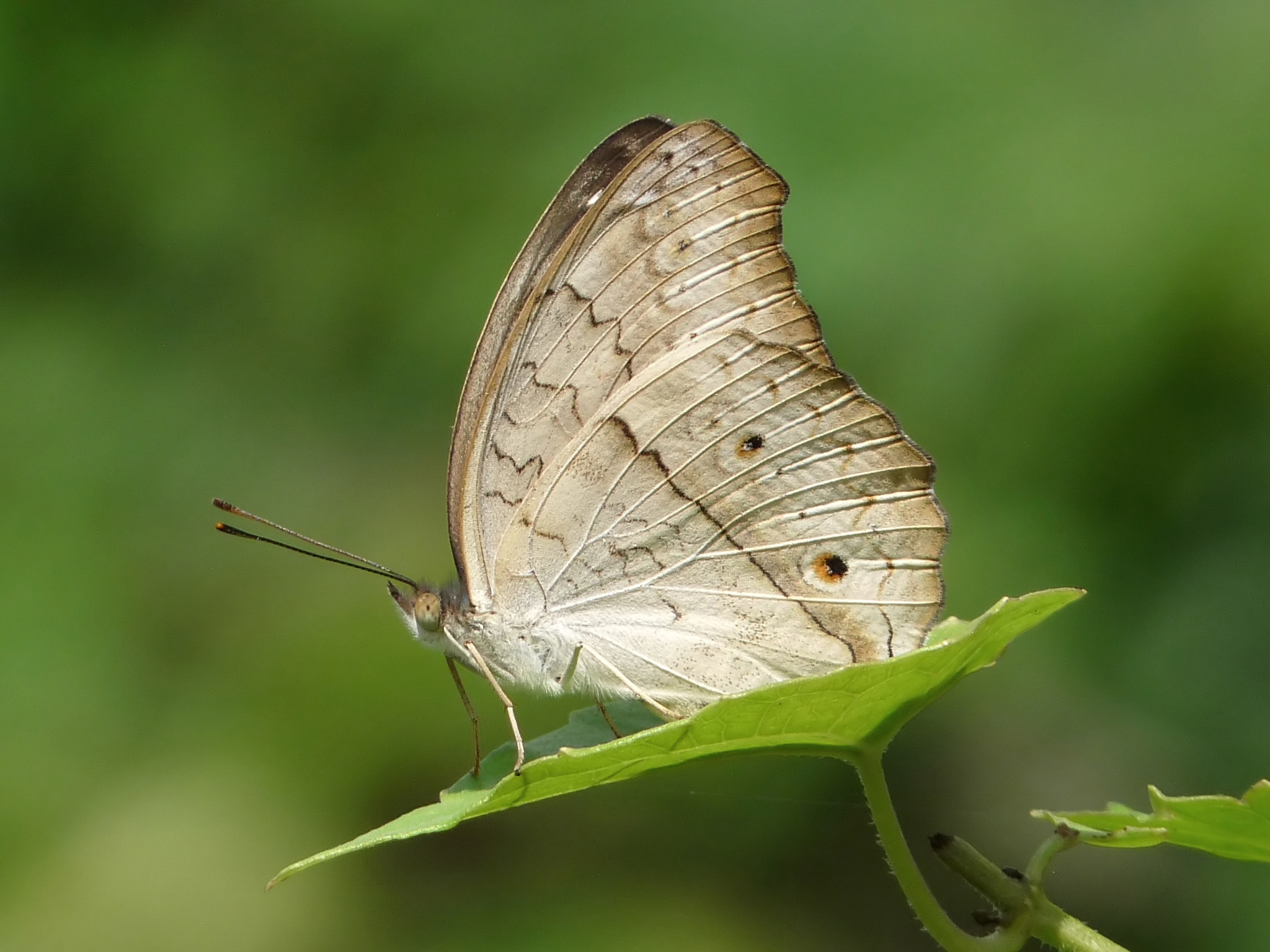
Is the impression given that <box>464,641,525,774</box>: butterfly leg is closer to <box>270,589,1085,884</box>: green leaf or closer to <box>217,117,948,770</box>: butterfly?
<box>217,117,948,770</box>: butterfly

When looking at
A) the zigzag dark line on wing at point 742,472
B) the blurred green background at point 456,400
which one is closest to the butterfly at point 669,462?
the zigzag dark line on wing at point 742,472

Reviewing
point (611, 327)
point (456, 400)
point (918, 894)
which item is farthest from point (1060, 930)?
point (456, 400)

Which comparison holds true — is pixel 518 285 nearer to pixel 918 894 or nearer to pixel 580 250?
pixel 580 250

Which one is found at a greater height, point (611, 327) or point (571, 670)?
point (611, 327)

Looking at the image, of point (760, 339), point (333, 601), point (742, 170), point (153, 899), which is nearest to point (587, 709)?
point (760, 339)

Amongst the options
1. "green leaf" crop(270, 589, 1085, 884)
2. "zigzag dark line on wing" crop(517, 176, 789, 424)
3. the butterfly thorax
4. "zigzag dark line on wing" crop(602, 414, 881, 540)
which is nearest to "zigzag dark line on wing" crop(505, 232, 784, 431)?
"zigzag dark line on wing" crop(517, 176, 789, 424)

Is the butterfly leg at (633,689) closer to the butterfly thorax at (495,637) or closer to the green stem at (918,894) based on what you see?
the butterfly thorax at (495,637)
